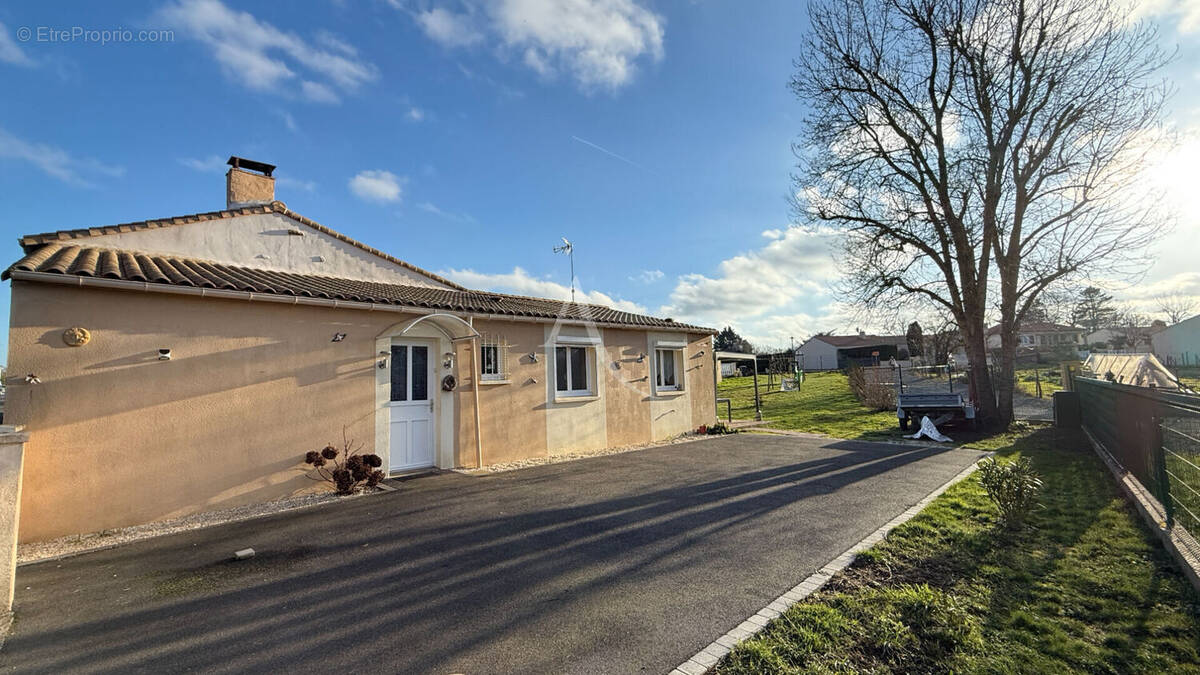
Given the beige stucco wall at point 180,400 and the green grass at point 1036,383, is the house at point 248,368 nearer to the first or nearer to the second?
the beige stucco wall at point 180,400

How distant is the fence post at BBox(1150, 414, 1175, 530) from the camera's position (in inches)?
201

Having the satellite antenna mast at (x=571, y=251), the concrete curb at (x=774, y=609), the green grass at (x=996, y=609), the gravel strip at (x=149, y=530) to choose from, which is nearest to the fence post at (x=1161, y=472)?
the green grass at (x=996, y=609)

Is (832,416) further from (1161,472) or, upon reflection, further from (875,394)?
(1161,472)

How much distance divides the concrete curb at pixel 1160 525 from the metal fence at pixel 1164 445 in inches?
3.5

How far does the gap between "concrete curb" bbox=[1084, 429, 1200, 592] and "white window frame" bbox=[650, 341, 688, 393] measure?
30.6 feet

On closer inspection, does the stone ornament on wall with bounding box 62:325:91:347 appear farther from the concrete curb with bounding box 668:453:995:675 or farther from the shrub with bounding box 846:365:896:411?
the shrub with bounding box 846:365:896:411

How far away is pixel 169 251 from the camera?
9.49 meters

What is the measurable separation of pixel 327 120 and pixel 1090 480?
15.0 meters

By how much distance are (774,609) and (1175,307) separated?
68.9m

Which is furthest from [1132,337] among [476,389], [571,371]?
[476,389]

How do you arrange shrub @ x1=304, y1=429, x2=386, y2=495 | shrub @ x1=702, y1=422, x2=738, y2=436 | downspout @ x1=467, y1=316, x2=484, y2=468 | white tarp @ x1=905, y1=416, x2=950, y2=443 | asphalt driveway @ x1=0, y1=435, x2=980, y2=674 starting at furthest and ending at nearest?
shrub @ x1=702, y1=422, x2=738, y2=436 → white tarp @ x1=905, y1=416, x2=950, y2=443 → downspout @ x1=467, y1=316, x2=484, y2=468 → shrub @ x1=304, y1=429, x2=386, y2=495 → asphalt driveway @ x1=0, y1=435, x2=980, y2=674

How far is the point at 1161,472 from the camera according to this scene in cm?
534

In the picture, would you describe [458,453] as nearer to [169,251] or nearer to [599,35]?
[169,251]

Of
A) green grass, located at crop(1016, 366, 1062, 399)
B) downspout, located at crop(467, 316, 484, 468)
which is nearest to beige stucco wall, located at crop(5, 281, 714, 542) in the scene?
downspout, located at crop(467, 316, 484, 468)
